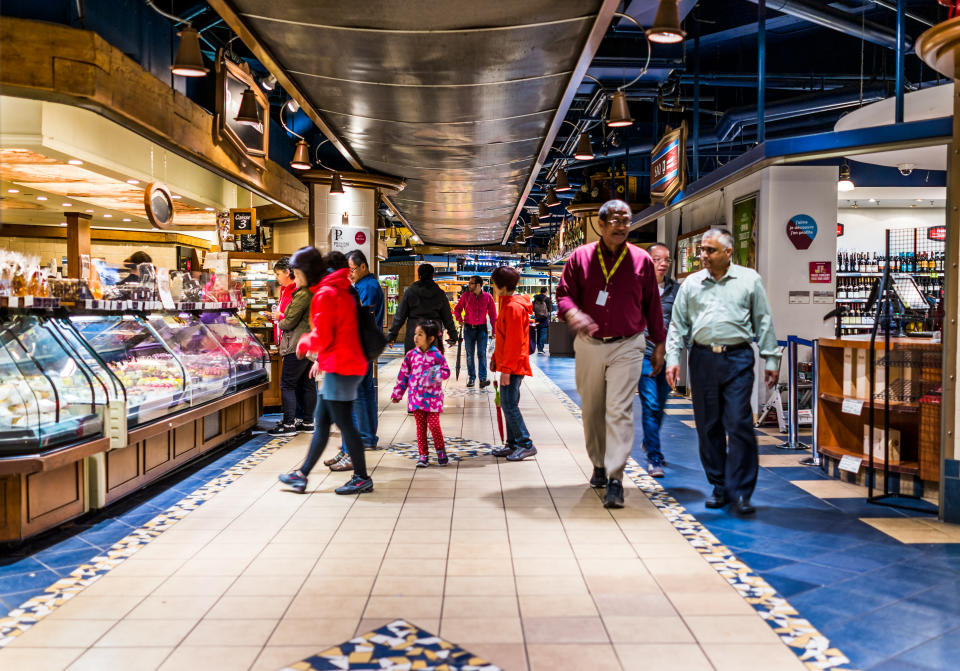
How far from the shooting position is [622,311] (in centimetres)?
467

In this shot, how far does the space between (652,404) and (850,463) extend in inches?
A: 57.3

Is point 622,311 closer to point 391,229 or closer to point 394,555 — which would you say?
point 394,555

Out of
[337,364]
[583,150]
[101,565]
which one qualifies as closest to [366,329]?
[337,364]

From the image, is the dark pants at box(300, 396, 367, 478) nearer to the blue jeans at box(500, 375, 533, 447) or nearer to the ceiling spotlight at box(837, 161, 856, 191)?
the blue jeans at box(500, 375, 533, 447)

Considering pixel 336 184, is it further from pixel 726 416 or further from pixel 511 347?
pixel 726 416

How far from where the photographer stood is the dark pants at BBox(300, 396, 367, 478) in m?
4.96

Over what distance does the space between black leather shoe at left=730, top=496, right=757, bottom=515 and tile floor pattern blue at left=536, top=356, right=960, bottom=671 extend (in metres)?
0.06

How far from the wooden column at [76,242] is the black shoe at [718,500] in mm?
4591

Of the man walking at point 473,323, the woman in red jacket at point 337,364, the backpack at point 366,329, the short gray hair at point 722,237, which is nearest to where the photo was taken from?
the short gray hair at point 722,237

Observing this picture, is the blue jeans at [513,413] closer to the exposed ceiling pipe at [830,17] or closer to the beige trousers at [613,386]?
the beige trousers at [613,386]

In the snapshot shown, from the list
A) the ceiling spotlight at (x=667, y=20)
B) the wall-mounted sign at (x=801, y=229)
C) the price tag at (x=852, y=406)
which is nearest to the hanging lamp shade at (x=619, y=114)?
the wall-mounted sign at (x=801, y=229)

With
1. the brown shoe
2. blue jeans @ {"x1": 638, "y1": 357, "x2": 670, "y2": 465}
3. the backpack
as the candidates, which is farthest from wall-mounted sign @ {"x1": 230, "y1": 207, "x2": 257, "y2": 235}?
blue jeans @ {"x1": 638, "y1": 357, "x2": 670, "y2": 465}

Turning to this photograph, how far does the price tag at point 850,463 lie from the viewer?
209 inches

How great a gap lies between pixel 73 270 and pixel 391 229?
15704mm
